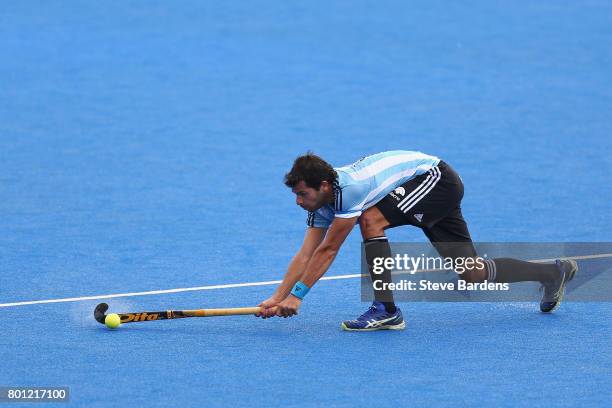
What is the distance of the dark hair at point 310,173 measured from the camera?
302 inches

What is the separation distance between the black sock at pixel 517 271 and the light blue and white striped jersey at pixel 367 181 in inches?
31.8

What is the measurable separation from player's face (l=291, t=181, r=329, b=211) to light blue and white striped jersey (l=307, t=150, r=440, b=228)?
0.25 ft

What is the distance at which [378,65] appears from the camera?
17125 mm

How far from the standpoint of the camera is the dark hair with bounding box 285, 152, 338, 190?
7.67 metres

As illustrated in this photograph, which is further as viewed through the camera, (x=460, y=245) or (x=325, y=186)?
(x=460, y=245)

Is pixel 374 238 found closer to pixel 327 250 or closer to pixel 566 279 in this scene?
pixel 327 250

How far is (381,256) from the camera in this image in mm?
8031

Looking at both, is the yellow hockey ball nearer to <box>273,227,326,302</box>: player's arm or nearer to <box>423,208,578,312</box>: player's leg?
<box>273,227,326,302</box>: player's arm

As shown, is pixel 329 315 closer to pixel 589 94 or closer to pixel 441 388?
pixel 441 388

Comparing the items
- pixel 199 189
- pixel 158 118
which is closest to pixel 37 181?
pixel 199 189

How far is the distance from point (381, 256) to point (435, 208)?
521 mm
